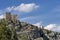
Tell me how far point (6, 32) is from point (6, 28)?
5.98ft

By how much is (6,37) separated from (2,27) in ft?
12.8

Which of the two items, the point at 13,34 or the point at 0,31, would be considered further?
the point at 13,34

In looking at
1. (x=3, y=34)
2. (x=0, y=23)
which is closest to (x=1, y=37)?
(x=3, y=34)

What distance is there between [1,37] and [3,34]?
1531 millimetres

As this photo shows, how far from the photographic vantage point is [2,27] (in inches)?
3912

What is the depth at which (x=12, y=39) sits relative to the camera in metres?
101

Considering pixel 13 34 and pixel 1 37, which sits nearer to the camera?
pixel 1 37

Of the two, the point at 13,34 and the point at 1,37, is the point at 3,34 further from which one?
the point at 13,34

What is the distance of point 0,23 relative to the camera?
10356cm

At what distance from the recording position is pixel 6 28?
3932 inches

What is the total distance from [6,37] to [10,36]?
75.9 inches

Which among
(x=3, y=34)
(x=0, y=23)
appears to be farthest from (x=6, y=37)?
(x=0, y=23)

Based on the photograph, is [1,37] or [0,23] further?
[0,23]

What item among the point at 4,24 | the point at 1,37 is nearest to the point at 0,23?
the point at 4,24
